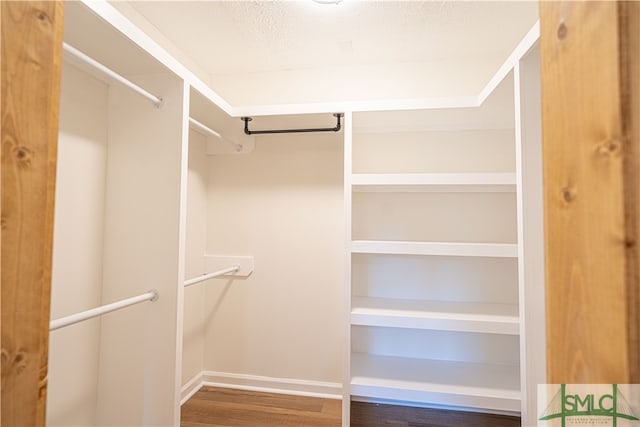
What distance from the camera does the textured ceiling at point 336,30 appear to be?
1.53m

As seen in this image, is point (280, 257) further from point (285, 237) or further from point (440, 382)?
point (440, 382)

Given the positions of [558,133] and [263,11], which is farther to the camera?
[263,11]

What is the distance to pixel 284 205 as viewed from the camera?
6.93ft

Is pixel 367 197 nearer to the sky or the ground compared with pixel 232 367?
nearer to the sky

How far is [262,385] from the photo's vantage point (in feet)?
6.88

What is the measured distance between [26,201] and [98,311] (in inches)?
21.2

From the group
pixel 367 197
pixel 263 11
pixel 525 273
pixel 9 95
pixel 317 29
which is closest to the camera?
pixel 9 95

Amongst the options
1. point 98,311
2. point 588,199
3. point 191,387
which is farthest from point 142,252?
point 588,199

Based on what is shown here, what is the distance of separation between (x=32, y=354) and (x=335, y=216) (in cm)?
159

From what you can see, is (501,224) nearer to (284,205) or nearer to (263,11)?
(284,205)

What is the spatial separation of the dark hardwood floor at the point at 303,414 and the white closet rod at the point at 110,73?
173cm

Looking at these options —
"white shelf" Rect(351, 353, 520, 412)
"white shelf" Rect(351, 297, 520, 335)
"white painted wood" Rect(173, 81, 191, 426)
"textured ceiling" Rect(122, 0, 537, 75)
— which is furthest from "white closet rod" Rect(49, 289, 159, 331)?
"textured ceiling" Rect(122, 0, 537, 75)

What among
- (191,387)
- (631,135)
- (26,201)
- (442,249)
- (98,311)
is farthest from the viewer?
(191,387)

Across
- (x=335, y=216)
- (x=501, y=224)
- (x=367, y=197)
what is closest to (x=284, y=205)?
(x=335, y=216)
